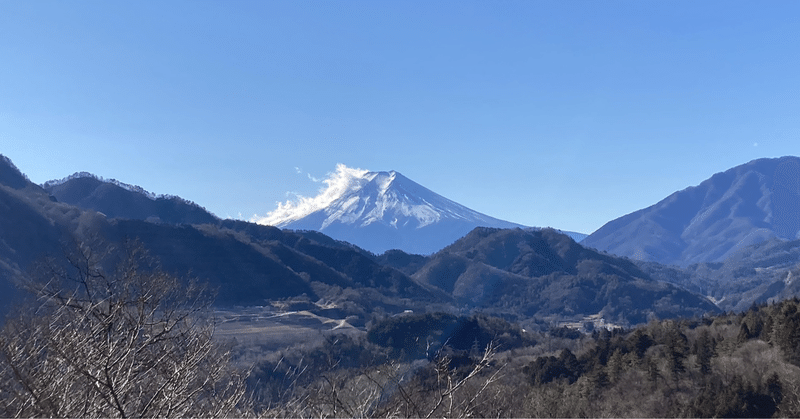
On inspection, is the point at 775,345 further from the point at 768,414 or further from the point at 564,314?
the point at 564,314

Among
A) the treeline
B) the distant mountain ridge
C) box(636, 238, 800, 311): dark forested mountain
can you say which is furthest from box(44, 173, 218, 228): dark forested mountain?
the treeline

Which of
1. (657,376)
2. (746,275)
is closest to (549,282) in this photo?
(746,275)

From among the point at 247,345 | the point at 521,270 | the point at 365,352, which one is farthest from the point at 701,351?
the point at 521,270

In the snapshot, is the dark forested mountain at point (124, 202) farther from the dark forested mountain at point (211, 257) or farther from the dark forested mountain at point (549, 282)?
the dark forested mountain at point (549, 282)

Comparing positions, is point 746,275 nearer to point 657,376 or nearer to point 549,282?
point 549,282

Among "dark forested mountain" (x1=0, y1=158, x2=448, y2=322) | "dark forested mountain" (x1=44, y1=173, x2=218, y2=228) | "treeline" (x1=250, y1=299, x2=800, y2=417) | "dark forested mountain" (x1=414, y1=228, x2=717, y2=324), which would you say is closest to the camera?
"treeline" (x1=250, y1=299, x2=800, y2=417)

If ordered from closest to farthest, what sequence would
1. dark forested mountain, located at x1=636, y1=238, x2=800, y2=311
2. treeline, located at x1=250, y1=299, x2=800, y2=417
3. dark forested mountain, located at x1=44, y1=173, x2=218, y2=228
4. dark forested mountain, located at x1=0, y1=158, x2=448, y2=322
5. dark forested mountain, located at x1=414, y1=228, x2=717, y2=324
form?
1. treeline, located at x1=250, y1=299, x2=800, y2=417
2. dark forested mountain, located at x1=0, y1=158, x2=448, y2=322
3. dark forested mountain, located at x1=414, y1=228, x2=717, y2=324
4. dark forested mountain, located at x1=636, y1=238, x2=800, y2=311
5. dark forested mountain, located at x1=44, y1=173, x2=218, y2=228

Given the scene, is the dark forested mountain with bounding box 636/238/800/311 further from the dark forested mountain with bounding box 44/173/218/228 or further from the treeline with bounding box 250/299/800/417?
the dark forested mountain with bounding box 44/173/218/228
